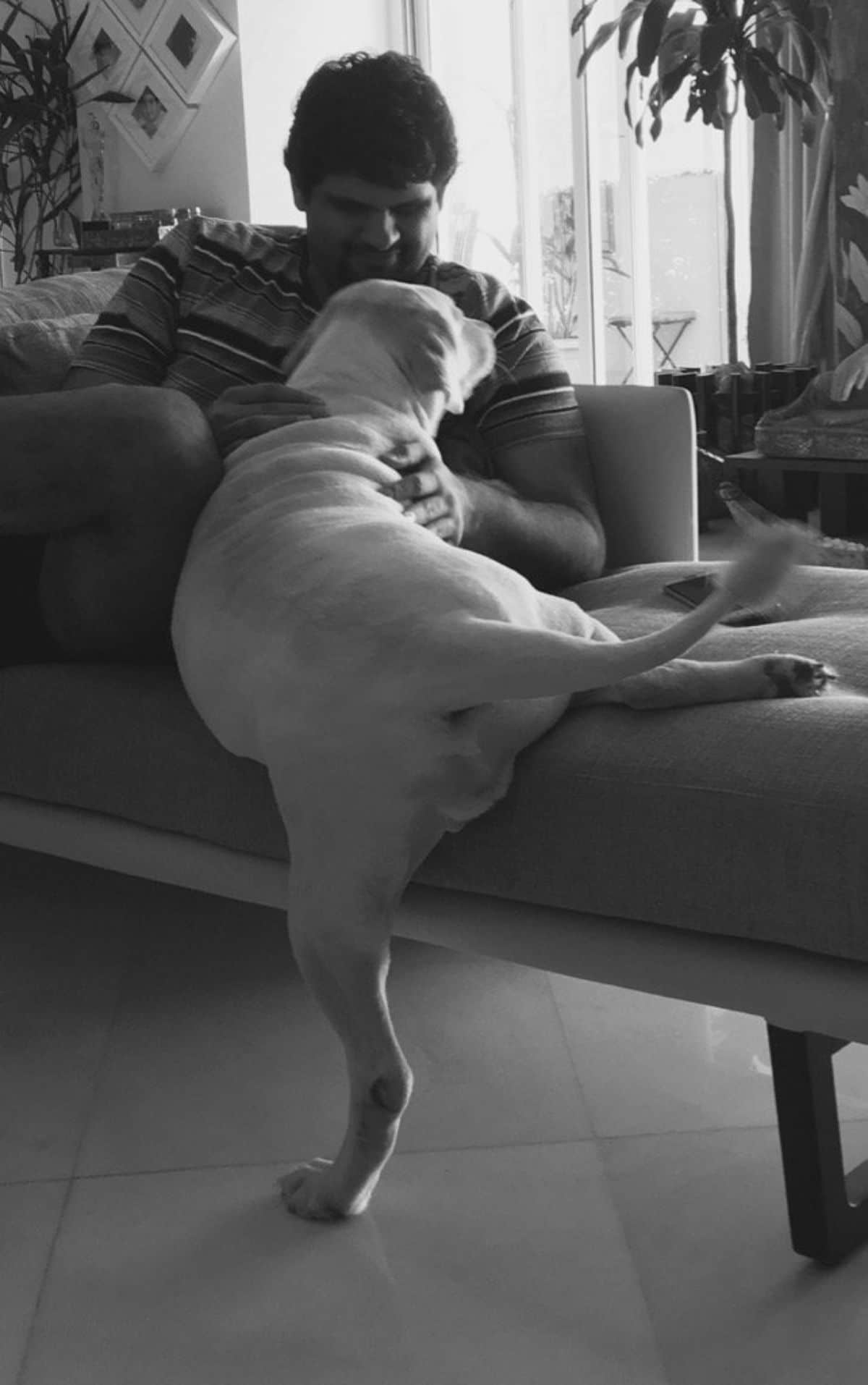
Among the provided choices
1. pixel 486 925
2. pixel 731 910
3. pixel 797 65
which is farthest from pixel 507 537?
pixel 797 65

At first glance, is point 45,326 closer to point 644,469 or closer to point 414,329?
point 414,329

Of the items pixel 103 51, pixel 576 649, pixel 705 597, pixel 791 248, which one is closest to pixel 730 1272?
pixel 576 649

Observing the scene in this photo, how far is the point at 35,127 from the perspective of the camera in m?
5.94

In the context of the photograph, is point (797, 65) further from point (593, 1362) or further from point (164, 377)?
point (593, 1362)

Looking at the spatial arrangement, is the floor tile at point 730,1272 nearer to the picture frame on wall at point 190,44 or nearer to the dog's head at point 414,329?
the dog's head at point 414,329

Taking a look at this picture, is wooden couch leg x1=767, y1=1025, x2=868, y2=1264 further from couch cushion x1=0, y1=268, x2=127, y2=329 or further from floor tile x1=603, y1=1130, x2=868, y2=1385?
couch cushion x1=0, y1=268, x2=127, y2=329

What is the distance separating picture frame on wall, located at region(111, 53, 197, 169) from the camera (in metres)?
5.56

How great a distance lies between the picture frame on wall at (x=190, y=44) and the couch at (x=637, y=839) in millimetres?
4367

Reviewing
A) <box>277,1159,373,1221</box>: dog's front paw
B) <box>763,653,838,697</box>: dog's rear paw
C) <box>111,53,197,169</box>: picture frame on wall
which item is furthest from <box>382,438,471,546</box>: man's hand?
<box>111,53,197,169</box>: picture frame on wall

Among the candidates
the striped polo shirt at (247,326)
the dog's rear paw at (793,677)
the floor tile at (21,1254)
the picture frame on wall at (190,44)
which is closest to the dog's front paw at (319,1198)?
the floor tile at (21,1254)

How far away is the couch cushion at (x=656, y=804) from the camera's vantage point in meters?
1.13

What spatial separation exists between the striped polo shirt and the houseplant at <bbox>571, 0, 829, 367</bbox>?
2019mm

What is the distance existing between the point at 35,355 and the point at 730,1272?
1.36m

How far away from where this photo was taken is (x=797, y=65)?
430cm
